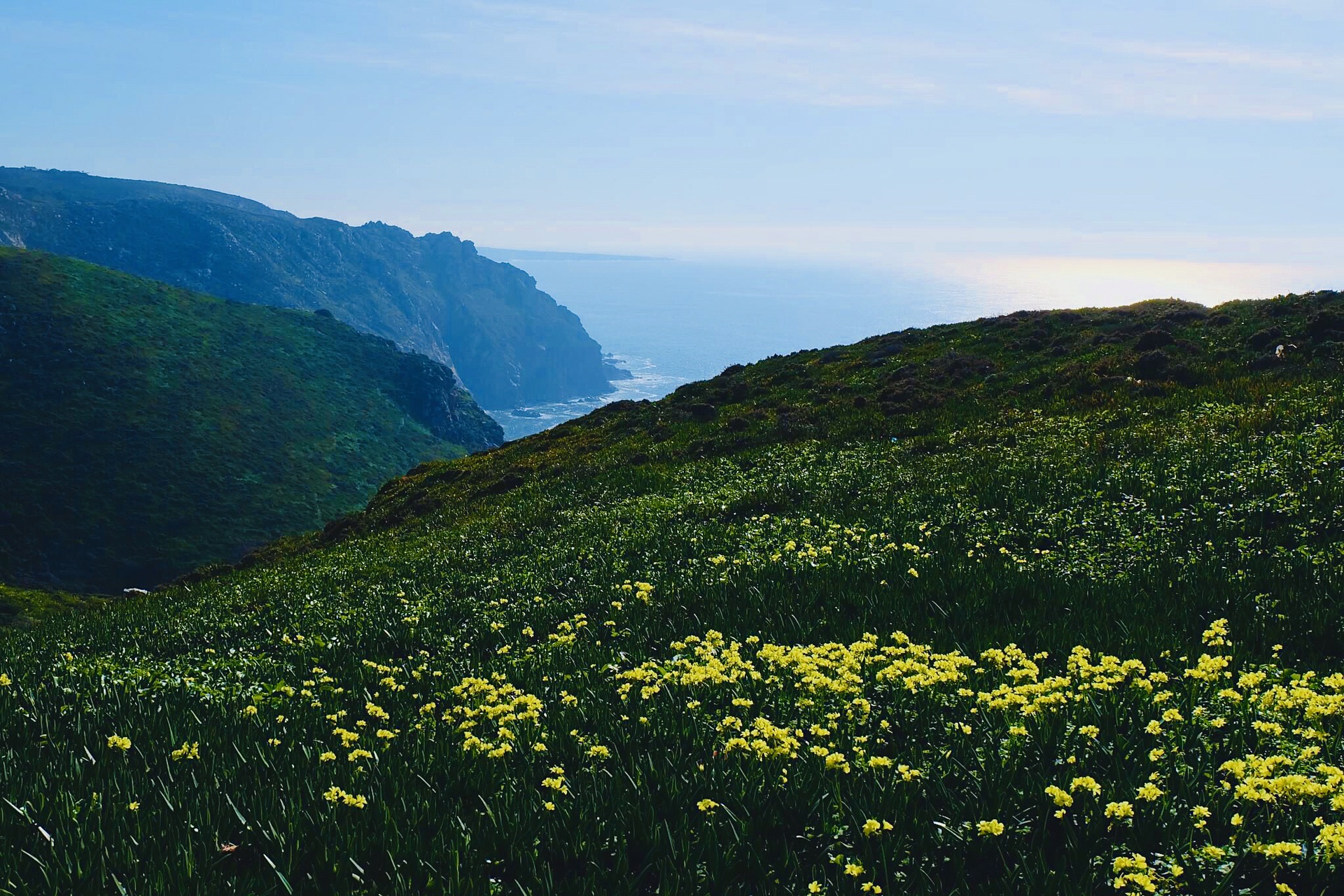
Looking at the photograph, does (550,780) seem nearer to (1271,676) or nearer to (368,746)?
(368,746)

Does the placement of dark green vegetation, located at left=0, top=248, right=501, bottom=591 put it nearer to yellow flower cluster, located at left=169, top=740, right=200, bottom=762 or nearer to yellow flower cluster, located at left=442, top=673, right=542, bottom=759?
yellow flower cluster, located at left=442, top=673, right=542, bottom=759

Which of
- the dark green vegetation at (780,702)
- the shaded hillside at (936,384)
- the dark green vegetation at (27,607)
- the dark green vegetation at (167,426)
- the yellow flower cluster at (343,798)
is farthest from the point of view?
the dark green vegetation at (167,426)

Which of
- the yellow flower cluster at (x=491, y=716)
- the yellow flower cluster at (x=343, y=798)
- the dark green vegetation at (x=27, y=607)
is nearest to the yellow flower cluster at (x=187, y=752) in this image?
the yellow flower cluster at (x=343, y=798)

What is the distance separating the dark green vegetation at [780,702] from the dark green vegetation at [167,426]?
9707 cm

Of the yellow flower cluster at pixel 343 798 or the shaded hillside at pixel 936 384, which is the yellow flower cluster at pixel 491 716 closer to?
the yellow flower cluster at pixel 343 798

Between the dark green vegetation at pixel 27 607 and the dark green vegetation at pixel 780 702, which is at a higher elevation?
the dark green vegetation at pixel 780 702

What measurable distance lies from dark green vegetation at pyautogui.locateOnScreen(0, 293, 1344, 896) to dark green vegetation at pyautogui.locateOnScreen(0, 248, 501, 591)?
318 ft

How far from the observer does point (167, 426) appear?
395 ft

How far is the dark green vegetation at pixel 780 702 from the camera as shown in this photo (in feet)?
15.1

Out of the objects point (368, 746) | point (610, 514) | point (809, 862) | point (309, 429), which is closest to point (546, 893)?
point (809, 862)

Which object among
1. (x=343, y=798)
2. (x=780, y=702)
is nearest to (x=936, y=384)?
(x=780, y=702)

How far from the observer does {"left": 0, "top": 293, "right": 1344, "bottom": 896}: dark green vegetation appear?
4.61 metres

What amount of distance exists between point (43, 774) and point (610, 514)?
55.9ft

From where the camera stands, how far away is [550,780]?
17.5ft
